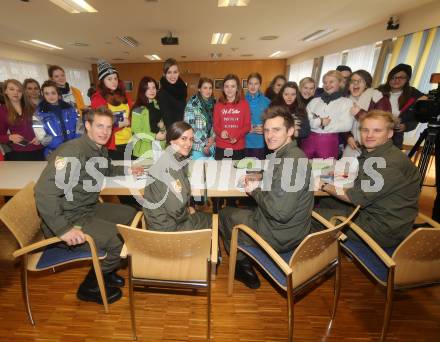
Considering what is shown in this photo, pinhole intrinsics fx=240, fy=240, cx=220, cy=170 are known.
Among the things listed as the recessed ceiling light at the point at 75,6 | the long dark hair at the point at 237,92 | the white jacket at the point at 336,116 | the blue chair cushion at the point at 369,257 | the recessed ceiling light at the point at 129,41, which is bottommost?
the blue chair cushion at the point at 369,257

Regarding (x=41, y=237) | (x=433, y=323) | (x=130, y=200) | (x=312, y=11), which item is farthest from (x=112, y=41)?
(x=433, y=323)

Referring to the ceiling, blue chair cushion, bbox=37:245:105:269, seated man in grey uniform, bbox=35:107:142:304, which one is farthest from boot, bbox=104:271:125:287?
Answer: the ceiling

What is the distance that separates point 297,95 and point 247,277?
209 cm

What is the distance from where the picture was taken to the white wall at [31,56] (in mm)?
7695

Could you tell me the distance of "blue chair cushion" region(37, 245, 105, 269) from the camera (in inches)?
58.4

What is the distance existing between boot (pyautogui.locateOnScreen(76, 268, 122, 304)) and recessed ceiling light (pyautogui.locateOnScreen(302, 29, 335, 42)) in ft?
25.0

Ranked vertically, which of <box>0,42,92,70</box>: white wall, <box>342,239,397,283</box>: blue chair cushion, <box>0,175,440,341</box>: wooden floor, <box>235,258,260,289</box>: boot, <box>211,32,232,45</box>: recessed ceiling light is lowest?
<box>0,175,440,341</box>: wooden floor

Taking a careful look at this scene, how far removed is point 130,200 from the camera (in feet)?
9.62

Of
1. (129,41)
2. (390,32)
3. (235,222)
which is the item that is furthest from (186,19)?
(235,222)

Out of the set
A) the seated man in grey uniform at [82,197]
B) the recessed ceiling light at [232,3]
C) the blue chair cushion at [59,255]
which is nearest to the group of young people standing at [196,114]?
the seated man in grey uniform at [82,197]

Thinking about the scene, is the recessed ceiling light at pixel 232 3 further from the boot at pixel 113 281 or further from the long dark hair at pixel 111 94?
the boot at pixel 113 281

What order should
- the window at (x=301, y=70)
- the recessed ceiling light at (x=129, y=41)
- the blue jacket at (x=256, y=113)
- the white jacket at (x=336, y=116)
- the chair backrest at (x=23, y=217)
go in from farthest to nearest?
the window at (x=301, y=70) < the recessed ceiling light at (x=129, y=41) < the blue jacket at (x=256, y=113) < the white jacket at (x=336, y=116) < the chair backrest at (x=23, y=217)

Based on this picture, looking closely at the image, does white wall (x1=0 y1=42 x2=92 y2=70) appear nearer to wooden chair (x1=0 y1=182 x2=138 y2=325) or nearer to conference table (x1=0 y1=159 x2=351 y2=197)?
conference table (x1=0 y1=159 x2=351 y2=197)

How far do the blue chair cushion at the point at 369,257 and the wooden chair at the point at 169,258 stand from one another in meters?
0.95
